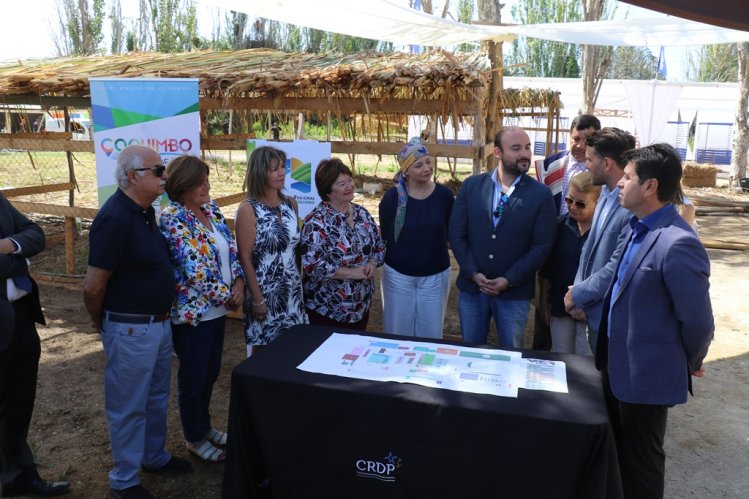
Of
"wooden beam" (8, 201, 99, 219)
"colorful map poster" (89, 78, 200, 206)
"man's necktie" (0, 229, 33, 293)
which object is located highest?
"colorful map poster" (89, 78, 200, 206)

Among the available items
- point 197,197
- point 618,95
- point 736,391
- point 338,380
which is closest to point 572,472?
point 338,380

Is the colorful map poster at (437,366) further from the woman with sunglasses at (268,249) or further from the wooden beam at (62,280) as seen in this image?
the wooden beam at (62,280)

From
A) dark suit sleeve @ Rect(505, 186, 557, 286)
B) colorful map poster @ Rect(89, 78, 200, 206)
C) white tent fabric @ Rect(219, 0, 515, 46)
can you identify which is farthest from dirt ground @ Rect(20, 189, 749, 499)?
white tent fabric @ Rect(219, 0, 515, 46)

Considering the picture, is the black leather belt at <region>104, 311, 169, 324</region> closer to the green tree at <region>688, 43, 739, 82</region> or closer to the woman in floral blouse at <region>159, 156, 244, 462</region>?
the woman in floral blouse at <region>159, 156, 244, 462</region>

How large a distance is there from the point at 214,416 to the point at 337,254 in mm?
1495

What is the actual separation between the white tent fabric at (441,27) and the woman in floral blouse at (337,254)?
331 centimetres

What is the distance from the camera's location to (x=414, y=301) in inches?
151

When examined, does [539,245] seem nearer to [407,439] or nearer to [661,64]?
[407,439]

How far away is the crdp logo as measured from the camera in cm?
229

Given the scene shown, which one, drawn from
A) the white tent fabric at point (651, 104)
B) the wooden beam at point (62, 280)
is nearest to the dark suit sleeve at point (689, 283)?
the wooden beam at point (62, 280)

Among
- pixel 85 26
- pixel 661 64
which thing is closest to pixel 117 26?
pixel 85 26

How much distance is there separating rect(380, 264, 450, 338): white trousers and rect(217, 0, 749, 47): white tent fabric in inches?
129

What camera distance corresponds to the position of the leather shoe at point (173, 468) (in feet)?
10.8

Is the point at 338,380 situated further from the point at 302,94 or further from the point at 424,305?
the point at 302,94
